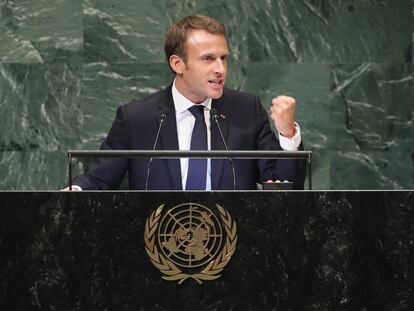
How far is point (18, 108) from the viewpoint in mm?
5734

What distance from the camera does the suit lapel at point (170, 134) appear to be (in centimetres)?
407

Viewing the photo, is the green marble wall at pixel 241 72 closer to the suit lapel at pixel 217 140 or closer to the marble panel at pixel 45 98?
the marble panel at pixel 45 98

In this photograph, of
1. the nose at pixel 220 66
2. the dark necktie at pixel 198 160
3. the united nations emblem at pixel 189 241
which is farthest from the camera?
the nose at pixel 220 66

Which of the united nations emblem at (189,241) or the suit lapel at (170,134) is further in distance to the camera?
the suit lapel at (170,134)

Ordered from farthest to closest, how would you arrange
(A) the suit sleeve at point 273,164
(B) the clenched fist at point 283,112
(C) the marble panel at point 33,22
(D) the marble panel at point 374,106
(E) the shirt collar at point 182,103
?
1. (D) the marble panel at point 374,106
2. (C) the marble panel at point 33,22
3. (E) the shirt collar at point 182,103
4. (A) the suit sleeve at point 273,164
5. (B) the clenched fist at point 283,112

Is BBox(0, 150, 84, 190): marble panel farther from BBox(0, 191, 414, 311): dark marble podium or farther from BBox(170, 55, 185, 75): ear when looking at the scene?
BBox(0, 191, 414, 311): dark marble podium

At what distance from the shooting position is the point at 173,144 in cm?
417

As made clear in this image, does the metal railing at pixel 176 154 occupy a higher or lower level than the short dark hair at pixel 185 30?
lower

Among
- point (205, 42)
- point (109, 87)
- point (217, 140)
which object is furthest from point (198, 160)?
point (109, 87)

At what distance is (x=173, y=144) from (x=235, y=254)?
113cm

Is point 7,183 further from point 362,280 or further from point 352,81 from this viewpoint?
point 362,280

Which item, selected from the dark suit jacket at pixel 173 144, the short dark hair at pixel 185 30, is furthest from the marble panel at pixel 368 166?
the short dark hair at pixel 185 30

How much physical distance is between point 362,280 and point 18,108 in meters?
3.09

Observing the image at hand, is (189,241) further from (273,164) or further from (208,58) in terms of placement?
(208,58)
